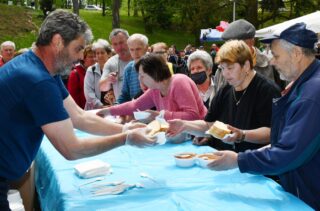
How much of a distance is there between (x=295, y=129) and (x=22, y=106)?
1250 millimetres

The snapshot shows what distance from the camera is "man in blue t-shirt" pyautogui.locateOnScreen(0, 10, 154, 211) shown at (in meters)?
1.75

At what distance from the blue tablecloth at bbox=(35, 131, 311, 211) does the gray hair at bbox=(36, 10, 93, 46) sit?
78 centimetres

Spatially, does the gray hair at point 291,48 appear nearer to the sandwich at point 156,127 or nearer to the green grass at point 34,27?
the sandwich at point 156,127

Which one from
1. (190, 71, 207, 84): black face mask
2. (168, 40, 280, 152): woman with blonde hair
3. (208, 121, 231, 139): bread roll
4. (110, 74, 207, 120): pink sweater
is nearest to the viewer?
(208, 121, 231, 139): bread roll

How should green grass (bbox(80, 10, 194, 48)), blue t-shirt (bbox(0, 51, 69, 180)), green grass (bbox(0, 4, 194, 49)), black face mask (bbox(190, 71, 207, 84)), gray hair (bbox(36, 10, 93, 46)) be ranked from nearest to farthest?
1. blue t-shirt (bbox(0, 51, 69, 180))
2. gray hair (bbox(36, 10, 93, 46))
3. black face mask (bbox(190, 71, 207, 84))
4. green grass (bbox(0, 4, 194, 49))
5. green grass (bbox(80, 10, 194, 48))

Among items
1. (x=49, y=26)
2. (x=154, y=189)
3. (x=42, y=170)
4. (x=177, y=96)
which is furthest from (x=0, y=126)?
(x=177, y=96)

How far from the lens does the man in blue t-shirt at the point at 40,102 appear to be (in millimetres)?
1753

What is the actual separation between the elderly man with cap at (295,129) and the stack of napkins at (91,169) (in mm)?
624

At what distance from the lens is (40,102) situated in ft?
5.71

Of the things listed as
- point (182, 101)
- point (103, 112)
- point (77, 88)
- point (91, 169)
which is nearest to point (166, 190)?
point (91, 169)

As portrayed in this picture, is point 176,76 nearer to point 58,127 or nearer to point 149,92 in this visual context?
point 149,92

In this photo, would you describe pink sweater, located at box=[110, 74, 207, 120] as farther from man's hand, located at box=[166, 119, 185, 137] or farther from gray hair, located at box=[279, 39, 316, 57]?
gray hair, located at box=[279, 39, 316, 57]

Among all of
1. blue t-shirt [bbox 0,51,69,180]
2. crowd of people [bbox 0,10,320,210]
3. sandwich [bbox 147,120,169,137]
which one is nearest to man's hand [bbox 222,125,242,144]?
crowd of people [bbox 0,10,320,210]

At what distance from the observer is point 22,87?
175 centimetres
